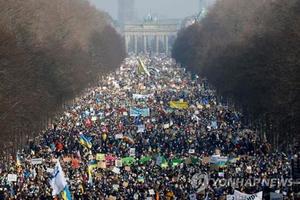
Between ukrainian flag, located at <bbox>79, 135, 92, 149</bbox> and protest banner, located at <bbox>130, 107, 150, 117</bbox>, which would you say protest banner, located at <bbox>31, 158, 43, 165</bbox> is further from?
protest banner, located at <bbox>130, 107, 150, 117</bbox>

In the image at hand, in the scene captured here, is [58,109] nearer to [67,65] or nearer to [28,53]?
[67,65]

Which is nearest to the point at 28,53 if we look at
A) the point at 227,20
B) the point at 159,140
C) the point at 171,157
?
the point at 159,140

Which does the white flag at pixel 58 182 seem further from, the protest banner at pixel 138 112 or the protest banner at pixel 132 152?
the protest banner at pixel 138 112

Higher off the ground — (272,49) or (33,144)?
(272,49)

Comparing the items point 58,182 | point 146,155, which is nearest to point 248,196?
point 58,182

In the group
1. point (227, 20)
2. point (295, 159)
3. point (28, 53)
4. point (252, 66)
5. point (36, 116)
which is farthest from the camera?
point (227, 20)

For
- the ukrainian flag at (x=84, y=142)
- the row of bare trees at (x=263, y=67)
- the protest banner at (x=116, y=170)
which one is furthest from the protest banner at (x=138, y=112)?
the protest banner at (x=116, y=170)

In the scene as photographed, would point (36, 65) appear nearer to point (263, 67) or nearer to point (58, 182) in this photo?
point (263, 67)
